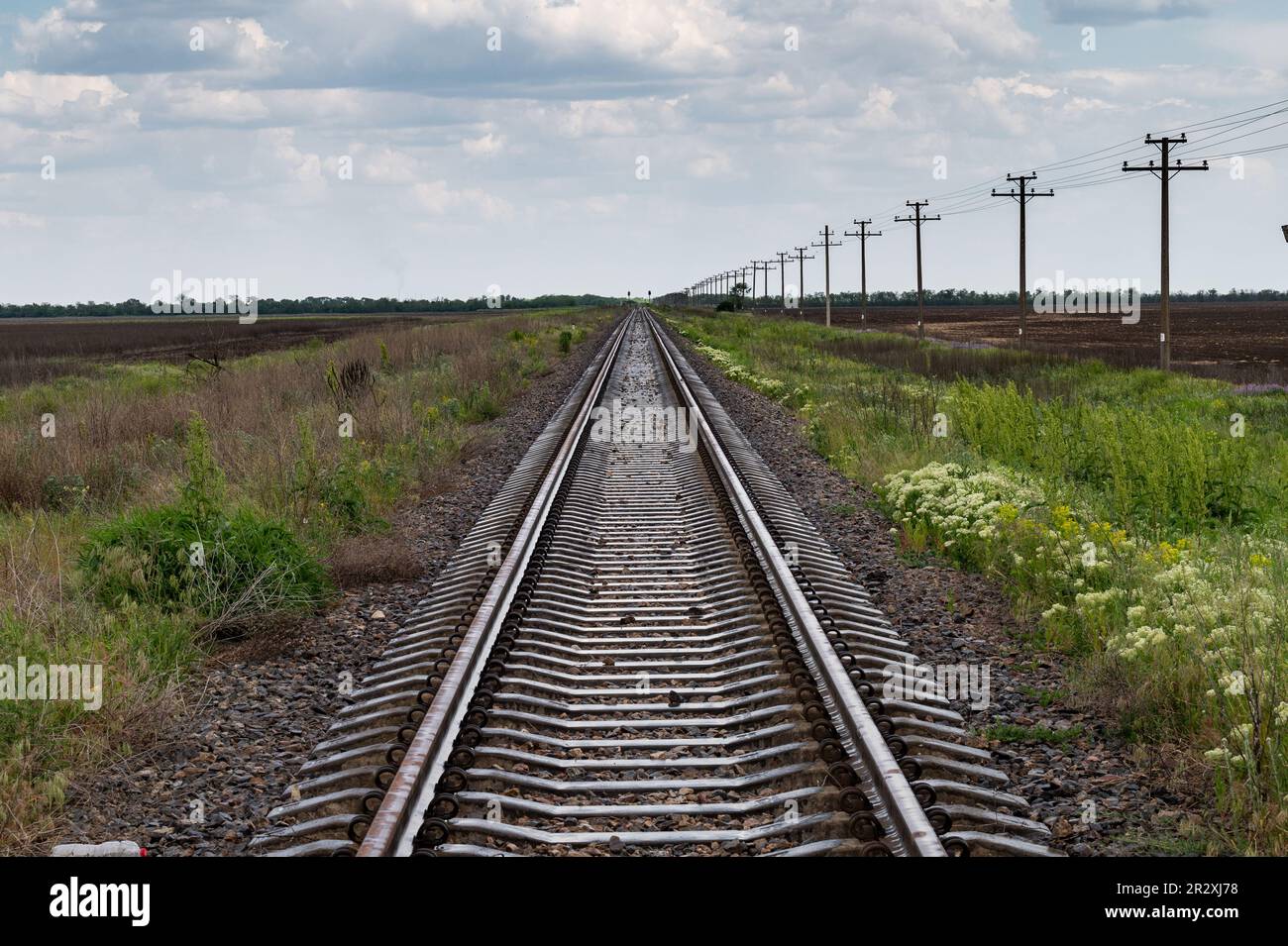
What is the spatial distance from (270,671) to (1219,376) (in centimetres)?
3117

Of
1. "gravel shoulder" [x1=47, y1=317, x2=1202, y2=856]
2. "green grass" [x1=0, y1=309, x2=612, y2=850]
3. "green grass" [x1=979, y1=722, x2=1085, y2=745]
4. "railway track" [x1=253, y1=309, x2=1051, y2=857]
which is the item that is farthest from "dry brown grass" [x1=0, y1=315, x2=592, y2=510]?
"green grass" [x1=979, y1=722, x2=1085, y2=745]

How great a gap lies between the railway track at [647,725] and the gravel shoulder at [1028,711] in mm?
166

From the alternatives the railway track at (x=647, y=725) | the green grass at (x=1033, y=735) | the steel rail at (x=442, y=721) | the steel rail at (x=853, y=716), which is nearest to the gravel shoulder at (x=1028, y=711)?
the green grass at (x=1033, y=735)

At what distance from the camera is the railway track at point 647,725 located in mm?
4664

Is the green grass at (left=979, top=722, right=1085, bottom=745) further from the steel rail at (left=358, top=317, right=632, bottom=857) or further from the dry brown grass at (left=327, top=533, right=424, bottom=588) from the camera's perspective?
the dry brown grass at (left=327, top=533, right=424, bottom=588)

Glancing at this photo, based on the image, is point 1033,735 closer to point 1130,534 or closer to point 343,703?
point 343,703

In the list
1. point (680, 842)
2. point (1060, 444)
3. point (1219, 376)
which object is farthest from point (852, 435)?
point (1219, 376)

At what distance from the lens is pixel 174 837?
489 centimetres

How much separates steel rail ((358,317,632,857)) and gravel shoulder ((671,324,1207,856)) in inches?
94.8

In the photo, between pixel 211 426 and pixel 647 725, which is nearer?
pixel 647 725

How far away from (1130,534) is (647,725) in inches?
199

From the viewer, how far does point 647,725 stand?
592 cm

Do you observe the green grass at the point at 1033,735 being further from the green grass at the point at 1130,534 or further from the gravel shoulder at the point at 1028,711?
the green grass at the point at 1130,534

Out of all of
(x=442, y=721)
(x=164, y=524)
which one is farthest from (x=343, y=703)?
(x=164, y=524)
